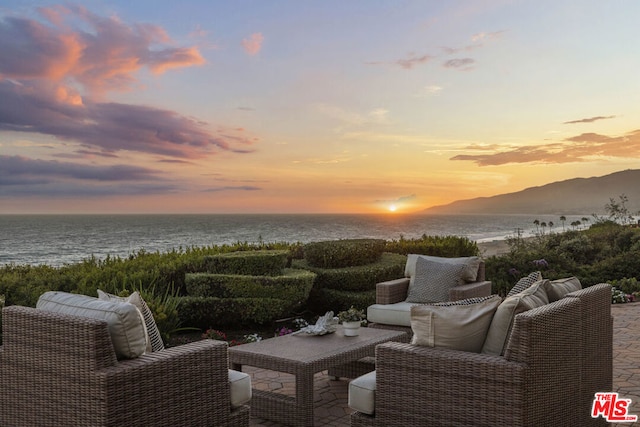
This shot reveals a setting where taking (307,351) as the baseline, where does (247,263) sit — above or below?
above

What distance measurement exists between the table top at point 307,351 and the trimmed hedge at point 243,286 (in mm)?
2462

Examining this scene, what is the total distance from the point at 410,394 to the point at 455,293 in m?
2.82

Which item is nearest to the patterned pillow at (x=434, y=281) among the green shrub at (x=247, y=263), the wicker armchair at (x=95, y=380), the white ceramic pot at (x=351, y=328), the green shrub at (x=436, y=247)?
the white ceramic pot at (x=351, y=328)

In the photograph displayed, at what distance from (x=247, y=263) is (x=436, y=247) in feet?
11.5

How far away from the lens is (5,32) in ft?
37.8

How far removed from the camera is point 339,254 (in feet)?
26.8

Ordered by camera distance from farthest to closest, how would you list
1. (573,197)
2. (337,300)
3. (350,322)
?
1. (573,197)
2. (337,300)
3. (350,322)

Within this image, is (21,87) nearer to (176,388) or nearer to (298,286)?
(298,286)

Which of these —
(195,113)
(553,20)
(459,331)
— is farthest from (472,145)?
(459,331)

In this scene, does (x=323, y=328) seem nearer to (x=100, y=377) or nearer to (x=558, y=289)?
(x=558, y=289)

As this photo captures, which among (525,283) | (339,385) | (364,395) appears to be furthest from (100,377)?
(339,385)

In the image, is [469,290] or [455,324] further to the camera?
[469,290]

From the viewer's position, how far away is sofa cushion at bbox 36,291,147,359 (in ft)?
9.15

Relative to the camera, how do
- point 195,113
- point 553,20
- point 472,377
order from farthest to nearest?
point 195,113, point 553,20, point 472,377
